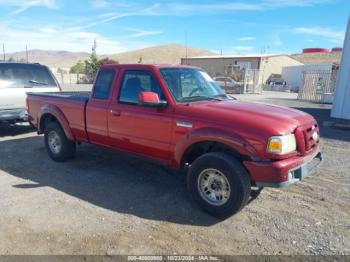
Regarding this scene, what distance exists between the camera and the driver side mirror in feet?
13.8

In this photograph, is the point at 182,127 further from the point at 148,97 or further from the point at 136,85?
the point at 136,85

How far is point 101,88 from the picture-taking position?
5.37 m

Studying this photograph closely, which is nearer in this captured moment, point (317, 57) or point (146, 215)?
point (146, 215)

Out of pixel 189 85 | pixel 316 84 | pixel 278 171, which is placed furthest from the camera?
pixel 316 84

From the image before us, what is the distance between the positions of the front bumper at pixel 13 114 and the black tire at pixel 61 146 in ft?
8.21

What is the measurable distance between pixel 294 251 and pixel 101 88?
3.80 metres

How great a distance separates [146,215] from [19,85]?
6.37 metres

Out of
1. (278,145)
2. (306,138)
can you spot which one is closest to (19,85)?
(278,145)

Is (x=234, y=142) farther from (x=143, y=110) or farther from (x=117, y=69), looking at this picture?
(x=117, y=69)

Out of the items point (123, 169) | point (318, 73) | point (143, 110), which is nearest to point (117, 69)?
point (143, 110)

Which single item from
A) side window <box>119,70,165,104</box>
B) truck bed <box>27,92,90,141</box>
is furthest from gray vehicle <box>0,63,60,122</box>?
side window <box>119,70,165,104</box>

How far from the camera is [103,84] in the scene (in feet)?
17.6

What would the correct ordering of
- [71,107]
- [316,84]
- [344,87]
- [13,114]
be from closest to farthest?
[71,107] < [13,114] < [344,87] < [316,84]

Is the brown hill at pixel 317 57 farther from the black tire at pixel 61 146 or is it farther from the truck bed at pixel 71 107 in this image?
the black tire at pixel 61 146
